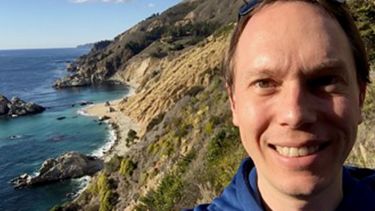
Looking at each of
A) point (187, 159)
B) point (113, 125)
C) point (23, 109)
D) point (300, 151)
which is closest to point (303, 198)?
point (300, 151)

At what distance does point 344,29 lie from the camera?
6.24ft

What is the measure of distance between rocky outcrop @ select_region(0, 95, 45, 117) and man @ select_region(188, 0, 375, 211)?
78.1 metres

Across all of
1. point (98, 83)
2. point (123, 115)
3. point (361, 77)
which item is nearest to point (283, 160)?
point (361, 77)

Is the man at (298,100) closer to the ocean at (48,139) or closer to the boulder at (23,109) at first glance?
the ocean at (48,139)

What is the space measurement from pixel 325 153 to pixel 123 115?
65794 millimetres

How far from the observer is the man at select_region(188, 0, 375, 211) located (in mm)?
1782

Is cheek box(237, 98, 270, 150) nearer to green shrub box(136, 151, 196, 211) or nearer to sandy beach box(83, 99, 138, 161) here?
green shrub box(136, 151, 196, 211)

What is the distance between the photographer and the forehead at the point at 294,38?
71.1 inches

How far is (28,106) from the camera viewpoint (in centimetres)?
7688

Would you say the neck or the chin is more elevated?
the chin

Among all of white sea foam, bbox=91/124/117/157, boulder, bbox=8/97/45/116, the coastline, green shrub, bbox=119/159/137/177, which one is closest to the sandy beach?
the coastline

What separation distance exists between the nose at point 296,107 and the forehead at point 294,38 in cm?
9

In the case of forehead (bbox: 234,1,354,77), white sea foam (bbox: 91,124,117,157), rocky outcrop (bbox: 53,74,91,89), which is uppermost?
forehead (bbox: 234,1,354,77)

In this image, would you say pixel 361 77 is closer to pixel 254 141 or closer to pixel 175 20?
pixel 254 141
